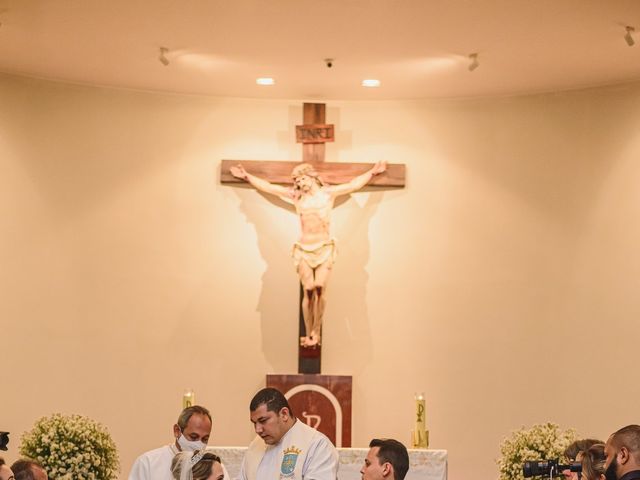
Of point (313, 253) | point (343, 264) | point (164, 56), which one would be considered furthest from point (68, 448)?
point (343, 264)

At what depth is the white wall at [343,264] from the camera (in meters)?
10.0

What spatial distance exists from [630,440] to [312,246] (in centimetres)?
562

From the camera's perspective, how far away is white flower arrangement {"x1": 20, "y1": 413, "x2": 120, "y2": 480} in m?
7.80

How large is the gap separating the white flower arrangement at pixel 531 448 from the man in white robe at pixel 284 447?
1960 mm

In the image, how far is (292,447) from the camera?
6.38m

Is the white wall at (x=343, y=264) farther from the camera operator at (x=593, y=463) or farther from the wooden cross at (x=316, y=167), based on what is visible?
the camera operator at (x=593, y=463)

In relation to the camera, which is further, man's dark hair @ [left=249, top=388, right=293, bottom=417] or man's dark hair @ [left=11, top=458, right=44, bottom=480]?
man's dark hair @ [left=249, top=388, right=293, bottom=417]

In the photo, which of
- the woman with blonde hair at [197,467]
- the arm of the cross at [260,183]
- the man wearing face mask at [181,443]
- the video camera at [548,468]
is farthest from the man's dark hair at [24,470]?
the arm of the cross at [260,183]

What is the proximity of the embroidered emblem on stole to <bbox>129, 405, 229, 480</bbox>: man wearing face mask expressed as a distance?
1.18 ft

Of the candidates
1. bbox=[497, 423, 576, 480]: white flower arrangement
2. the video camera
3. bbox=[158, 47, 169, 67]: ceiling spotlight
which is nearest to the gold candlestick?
bbox=[497, 423, 576, 480]: white flower arrangement

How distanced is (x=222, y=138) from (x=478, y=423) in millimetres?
3458

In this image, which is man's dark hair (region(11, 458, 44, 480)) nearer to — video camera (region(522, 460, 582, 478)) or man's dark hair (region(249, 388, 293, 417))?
man's dark hair (region(249, 388, 293, 417))

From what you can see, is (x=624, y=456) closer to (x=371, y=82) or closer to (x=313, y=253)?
(x=313, y=253)

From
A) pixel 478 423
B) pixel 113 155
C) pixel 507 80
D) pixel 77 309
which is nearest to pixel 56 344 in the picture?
pixel 77 309
